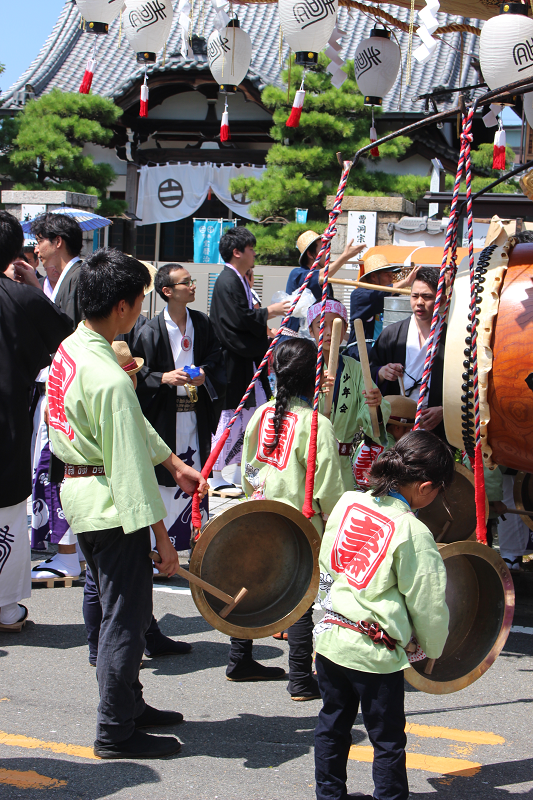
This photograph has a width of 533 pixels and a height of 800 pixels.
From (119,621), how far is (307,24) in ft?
13.5

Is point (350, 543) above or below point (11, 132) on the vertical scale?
below

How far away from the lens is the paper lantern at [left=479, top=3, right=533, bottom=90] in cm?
419

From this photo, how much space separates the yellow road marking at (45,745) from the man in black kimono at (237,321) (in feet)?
9.15

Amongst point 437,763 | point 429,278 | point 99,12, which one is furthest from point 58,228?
point 437,763

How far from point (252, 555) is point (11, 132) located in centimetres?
1318

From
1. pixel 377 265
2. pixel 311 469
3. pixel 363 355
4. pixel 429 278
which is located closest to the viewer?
pixel 311 469

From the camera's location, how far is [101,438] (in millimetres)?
2523

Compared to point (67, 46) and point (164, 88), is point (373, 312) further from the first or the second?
point (67, 46)

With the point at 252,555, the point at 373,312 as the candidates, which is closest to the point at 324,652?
the point at 252,555

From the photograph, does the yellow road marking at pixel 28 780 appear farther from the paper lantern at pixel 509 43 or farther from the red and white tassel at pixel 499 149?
the red and white tassel at pixel 499 149

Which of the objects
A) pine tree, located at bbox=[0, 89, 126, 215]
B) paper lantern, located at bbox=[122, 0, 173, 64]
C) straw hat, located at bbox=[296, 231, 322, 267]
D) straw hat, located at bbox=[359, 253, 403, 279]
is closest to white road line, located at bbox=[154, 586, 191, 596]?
straw hat, located at bbox=[296, 231, 322, 267]

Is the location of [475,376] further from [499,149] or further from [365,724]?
[499,149]

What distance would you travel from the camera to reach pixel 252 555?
2.82 metres

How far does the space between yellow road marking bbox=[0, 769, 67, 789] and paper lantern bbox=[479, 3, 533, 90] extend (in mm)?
3995
